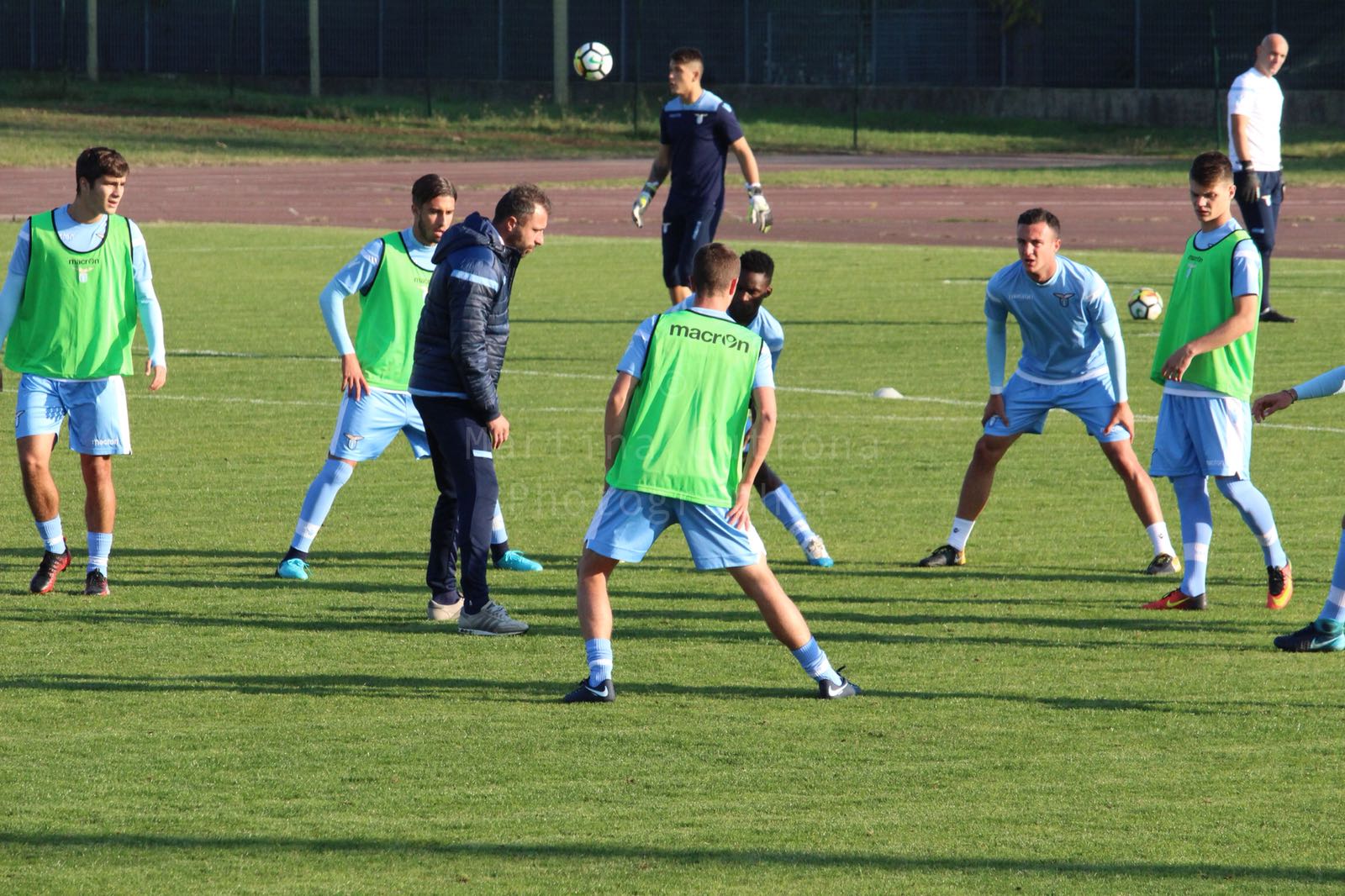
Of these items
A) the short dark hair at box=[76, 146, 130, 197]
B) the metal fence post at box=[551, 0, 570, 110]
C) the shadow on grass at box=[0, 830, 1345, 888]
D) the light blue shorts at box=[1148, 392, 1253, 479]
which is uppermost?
the metal fence post at box=[551, 0, 570, 110]

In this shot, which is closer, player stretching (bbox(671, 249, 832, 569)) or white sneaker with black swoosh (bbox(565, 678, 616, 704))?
white sneaker with black swoosh (bbox(565, 678, 616, 704))

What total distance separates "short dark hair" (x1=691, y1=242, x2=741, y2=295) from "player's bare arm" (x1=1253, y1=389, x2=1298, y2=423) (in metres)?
2.15

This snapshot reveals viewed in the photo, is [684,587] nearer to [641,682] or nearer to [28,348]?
[641,682]

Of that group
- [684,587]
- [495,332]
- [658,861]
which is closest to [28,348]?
[495,332]

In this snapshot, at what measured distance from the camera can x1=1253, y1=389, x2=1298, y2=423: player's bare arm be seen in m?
7.34

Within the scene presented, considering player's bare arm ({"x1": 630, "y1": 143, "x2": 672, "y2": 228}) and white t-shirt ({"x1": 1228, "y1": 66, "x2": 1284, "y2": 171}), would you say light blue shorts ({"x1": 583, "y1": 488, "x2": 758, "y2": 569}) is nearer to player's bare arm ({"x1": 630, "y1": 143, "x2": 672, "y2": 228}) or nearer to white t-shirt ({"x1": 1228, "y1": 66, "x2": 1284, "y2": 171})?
player's bare arm ({"x1": 630, "y1": 143, "x2": 672, "y2": 228})

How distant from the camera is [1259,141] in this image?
18.0m

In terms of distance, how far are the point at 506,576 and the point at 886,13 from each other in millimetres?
47033

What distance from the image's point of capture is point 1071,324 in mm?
9297

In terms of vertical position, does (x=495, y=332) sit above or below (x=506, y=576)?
above

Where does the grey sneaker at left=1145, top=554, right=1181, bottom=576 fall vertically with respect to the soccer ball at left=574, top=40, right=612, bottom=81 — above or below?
below

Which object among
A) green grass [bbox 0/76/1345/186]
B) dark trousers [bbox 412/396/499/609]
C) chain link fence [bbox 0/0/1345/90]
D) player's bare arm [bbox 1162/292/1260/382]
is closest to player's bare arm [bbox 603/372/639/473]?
dark trousers [bbox 412/396/499/609]

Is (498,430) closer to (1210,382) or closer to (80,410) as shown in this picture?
(80,410)

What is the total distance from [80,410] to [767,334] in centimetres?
319
